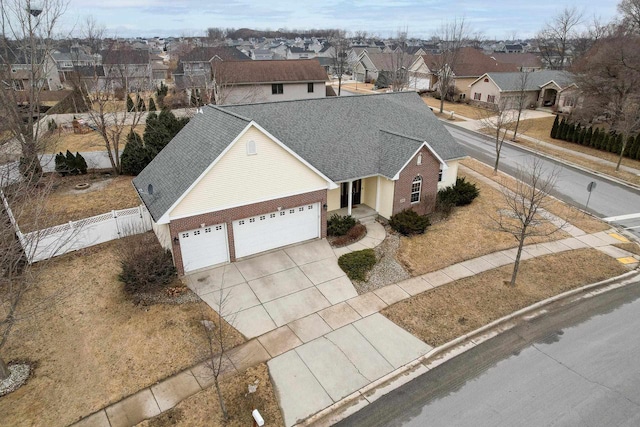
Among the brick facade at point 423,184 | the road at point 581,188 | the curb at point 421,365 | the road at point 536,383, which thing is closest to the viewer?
the road at point 536,383

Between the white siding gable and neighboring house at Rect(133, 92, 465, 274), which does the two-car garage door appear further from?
the white siding gable

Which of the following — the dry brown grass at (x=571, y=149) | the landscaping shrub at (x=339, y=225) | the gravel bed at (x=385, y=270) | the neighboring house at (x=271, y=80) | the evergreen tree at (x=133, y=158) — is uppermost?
the neighboring house at (x=271, y=80)

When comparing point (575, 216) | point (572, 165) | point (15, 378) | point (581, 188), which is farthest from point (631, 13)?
point (15, 378)

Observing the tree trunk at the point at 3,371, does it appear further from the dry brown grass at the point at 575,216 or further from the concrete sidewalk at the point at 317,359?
A: the dry brown grass at the point at 575,216

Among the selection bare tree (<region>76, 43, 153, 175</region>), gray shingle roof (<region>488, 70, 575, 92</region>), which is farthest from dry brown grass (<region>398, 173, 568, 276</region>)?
gray shingle roof (<region>488, 70, 575, 92</region>)

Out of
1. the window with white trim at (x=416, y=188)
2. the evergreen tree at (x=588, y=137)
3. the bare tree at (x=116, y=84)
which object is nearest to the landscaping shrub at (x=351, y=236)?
the window with white trim at (x=416, y=188)
